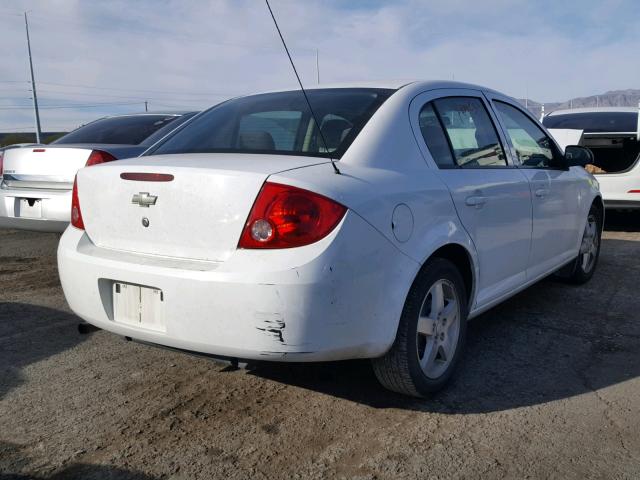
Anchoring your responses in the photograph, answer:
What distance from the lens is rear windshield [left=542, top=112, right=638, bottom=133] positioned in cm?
845

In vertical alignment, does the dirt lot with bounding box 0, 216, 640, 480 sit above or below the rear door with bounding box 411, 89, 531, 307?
below

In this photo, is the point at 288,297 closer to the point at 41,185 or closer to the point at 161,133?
the point at 41,185

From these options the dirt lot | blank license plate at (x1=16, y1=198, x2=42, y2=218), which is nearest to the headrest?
the dirt lot

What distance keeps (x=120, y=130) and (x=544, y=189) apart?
169 inches

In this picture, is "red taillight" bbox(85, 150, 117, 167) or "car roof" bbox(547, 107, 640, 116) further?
"car roof" bbox(547, 107, 640, 116)

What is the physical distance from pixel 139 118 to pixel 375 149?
4.74 meters

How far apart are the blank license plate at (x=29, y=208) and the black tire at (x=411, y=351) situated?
12.5 feet

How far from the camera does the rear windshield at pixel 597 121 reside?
8.45 metres

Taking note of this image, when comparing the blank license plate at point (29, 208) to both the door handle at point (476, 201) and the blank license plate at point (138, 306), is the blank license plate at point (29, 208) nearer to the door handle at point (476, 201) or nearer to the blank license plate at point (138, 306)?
the blank license plate at point (138, 306)

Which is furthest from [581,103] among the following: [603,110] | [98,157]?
[98,157]

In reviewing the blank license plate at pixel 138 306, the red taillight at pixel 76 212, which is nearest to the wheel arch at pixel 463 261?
the blank license plate at pixel 138 306

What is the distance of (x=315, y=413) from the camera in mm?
2961

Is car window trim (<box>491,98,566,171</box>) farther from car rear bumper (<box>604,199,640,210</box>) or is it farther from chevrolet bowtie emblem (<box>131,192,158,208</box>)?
car rear bumper (<box>604,199,640,210</box>)

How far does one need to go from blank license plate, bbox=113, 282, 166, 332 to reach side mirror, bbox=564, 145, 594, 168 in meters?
3.24
